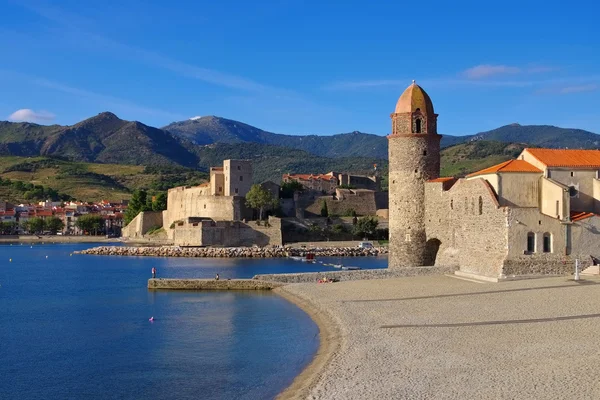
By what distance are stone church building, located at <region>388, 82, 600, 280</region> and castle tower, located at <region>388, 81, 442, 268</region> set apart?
4cm

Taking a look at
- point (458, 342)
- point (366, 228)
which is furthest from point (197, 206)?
point (458, 342)

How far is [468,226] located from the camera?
24.2 meters

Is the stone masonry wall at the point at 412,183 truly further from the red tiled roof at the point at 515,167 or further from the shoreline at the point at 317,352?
the shoreline at the point at 317,352

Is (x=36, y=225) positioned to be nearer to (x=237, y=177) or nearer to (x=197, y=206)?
(x=197, y=206)

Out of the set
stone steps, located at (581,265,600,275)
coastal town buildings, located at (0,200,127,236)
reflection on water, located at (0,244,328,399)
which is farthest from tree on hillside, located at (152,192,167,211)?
stone steps, located at (581,265,600,275)

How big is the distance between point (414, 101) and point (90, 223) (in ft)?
196

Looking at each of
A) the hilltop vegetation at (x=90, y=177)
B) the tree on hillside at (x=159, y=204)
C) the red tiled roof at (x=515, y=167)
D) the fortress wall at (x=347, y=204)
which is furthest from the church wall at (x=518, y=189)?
the hilltop vegetation at (x=90, y=177)

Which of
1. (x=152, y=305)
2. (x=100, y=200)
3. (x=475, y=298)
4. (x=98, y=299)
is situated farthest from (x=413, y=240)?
(x=100, y=200)

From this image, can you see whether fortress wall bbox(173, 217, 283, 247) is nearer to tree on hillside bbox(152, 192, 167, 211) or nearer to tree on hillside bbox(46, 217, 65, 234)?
tree on hillside bbox(152, 192, 167, 211)

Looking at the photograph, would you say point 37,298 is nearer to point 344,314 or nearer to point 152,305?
point 152,305

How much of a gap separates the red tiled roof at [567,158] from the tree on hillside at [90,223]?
63.2m

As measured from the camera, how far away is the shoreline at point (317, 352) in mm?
12000

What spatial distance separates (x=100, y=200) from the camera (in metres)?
106

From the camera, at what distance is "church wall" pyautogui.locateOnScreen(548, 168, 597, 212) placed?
77.5ft
